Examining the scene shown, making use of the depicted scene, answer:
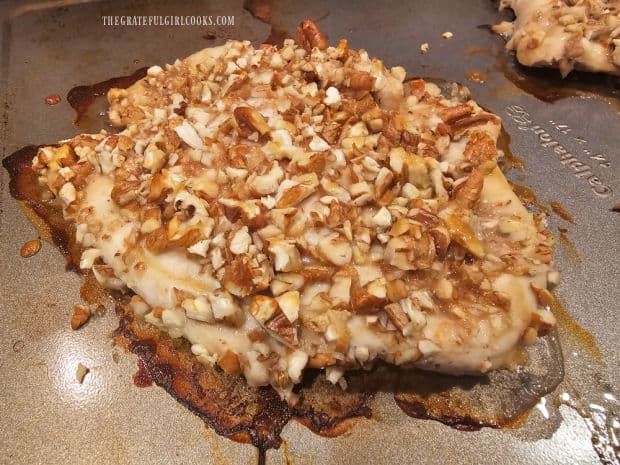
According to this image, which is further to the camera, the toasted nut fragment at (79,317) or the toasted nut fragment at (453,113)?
the toasted nut fragment at (453,113)

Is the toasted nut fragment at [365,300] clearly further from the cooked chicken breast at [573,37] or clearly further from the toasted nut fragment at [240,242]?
the cooked chicken breast at [573,37]

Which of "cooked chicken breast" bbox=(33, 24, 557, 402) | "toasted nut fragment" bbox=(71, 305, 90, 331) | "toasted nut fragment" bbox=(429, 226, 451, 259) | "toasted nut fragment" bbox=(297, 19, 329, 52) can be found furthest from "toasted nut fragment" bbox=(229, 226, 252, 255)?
"toasted nut fragment" bbox=(297, 19, 329, 52)

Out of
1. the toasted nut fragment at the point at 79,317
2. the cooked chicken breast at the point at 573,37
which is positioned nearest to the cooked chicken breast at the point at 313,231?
the toasted nut fragment at the point at 79,317

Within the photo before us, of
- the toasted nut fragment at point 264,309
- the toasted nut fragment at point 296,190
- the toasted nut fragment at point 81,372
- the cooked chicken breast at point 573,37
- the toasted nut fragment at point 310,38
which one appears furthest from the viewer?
the cooked chicken breast at point 573,37

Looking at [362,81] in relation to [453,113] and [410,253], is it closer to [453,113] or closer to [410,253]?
[453,113]

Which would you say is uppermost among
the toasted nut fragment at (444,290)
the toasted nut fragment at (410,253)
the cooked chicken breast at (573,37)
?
the cooked chicken breast at (573,37)

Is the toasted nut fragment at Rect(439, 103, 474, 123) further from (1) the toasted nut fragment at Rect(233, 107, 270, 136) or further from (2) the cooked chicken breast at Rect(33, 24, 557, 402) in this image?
(1) the toasted nut fragment at Rect(233, 107, 270, 136)

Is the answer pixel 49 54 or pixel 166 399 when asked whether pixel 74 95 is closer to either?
pixel 49 54

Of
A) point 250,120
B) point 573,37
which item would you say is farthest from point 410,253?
point 573,37
